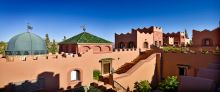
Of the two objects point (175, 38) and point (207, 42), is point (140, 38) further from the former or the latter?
point (175, 38)

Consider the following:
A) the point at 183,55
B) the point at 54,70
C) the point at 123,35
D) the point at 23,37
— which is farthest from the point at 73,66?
the point at 123,35

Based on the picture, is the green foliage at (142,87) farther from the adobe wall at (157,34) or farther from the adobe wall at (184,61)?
the adobe wall at (157,34)

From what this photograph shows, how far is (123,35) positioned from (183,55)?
10.4m

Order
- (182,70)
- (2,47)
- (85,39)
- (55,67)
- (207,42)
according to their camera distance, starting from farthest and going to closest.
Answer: (2,47) < (207,42) < (85,39) < (182,70) < (55,67)

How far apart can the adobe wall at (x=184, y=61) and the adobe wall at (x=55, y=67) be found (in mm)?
6883

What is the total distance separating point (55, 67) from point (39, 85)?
1.88 metres

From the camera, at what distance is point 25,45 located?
18.3 meters

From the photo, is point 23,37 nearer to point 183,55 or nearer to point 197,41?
point 183,55

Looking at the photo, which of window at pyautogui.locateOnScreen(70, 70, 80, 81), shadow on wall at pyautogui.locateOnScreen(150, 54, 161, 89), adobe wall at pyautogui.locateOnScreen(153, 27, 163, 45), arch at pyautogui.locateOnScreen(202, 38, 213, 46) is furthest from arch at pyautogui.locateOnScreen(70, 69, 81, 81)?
arch at pyautogui.locateOnScreen(202, 38, 213, 46)

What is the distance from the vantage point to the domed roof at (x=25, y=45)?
18203 millimetres

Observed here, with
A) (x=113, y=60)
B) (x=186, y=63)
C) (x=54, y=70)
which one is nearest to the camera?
(x=54, y=70)

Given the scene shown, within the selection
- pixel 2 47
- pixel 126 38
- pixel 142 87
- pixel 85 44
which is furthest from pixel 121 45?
pixel 2 47

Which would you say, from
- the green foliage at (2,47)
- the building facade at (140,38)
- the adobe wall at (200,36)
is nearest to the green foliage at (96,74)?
the building facade at (140,38)

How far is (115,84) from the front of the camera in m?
17.8
